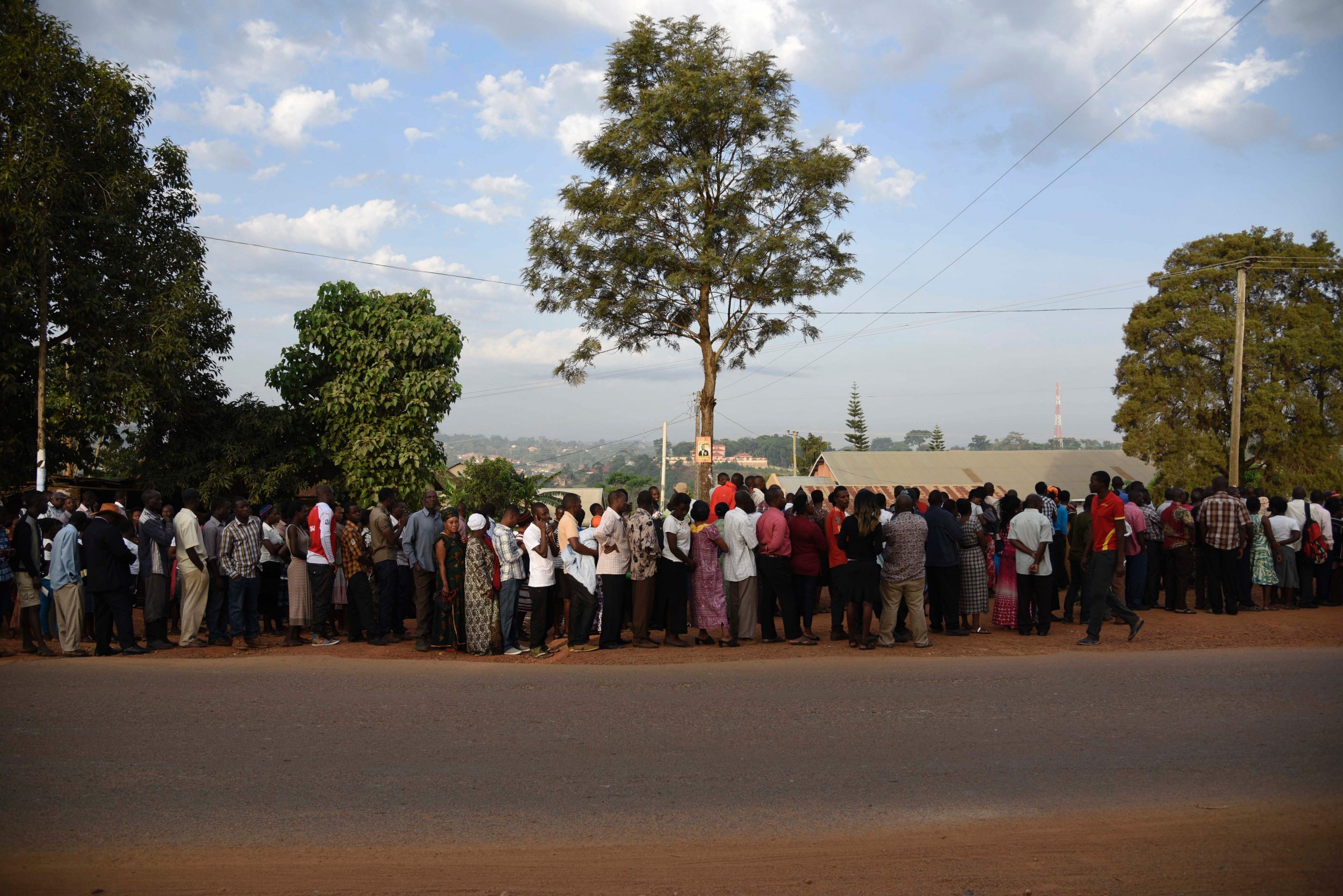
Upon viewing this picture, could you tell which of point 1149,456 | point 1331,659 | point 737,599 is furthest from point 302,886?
point 1149,456

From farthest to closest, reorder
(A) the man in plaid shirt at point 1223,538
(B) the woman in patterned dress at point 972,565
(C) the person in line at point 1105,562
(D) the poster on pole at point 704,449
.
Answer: (D) the poster on pole at point 704,449
(A) the man in plaid shirt at point 1223,538
(B) the woman in patterned dress at point 972,565
(C) the person in line at point 1105,562

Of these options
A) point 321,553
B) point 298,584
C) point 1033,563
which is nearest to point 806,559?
point 1033,563

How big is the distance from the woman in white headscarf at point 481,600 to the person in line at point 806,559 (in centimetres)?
290

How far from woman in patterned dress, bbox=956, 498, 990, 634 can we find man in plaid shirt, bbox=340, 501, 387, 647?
7.61m

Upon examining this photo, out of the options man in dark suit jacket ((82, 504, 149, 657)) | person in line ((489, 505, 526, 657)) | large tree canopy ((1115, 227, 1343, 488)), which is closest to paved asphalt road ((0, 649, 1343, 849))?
person in line ((489, 505, 526, 657))

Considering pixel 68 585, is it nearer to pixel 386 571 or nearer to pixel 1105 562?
pixel 386 571

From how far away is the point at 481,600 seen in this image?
35.3 feet

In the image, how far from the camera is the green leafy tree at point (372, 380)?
66.5 ft

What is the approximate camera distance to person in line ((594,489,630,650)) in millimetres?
10727

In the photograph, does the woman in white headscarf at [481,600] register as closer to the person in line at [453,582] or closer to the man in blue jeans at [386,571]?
the person in line at [453,582]

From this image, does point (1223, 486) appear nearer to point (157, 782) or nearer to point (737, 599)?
point (737, 599)

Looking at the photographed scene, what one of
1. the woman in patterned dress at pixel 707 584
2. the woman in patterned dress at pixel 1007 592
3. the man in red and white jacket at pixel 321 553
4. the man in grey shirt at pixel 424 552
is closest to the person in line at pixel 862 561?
the woman in patterned dress at pixel 707 584

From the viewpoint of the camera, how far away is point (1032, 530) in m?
11.3

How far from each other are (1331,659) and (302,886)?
10222 millimetres
